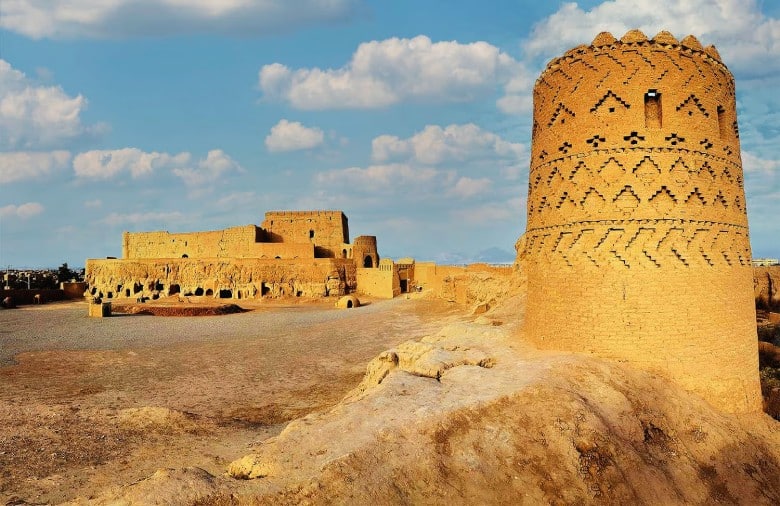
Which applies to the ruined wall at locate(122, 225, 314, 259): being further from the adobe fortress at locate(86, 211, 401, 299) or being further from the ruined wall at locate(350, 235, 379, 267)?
the ruined wall at locate(350, 235, 379, 267)

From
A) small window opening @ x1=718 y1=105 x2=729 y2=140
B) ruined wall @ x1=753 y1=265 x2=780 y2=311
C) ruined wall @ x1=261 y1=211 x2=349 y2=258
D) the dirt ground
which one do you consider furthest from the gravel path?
ruined wall @ x1=753 y1=265 x2=780 y2=311

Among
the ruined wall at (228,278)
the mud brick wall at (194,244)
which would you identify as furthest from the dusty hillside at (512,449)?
the mud brick wall at (194,244)

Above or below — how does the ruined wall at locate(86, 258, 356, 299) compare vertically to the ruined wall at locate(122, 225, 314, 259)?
below

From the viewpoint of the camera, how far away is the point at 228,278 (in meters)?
46.2

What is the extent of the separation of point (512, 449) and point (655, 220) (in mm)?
4908

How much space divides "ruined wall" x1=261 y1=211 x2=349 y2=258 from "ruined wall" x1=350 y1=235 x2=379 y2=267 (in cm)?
228

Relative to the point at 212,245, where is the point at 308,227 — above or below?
above

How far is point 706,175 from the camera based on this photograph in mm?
8562

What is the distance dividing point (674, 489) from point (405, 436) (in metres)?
3.37

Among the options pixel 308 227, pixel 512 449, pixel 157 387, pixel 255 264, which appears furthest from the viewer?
pixel 308 227

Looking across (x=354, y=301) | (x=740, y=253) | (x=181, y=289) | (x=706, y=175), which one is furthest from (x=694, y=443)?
(x=181, y=289)

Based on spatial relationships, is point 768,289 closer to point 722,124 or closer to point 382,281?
point 722,124

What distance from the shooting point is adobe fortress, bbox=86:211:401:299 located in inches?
1774

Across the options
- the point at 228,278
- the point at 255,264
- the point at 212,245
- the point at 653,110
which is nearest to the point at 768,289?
the point at 653,110
